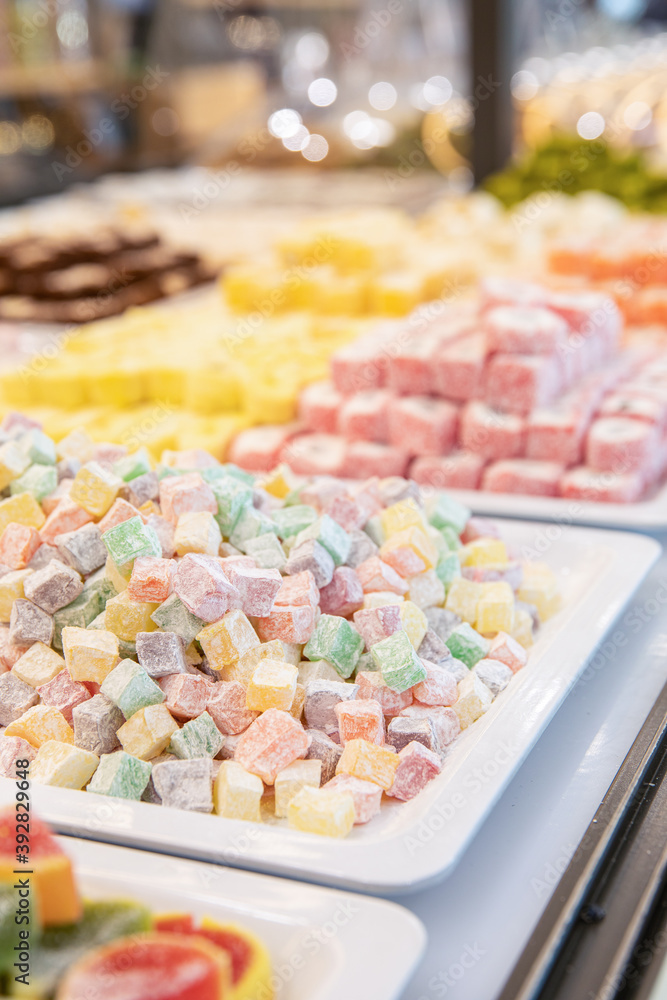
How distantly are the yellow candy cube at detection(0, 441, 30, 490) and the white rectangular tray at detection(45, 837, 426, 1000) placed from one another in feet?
1.79

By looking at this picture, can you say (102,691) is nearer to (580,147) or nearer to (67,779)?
(67,779)

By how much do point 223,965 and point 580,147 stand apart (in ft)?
11.1

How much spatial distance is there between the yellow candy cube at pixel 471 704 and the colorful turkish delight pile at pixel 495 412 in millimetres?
678

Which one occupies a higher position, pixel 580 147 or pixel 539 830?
pixel 580 147

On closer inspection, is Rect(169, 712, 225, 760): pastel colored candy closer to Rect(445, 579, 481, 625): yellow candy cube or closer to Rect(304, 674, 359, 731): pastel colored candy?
Rect(304, 674, 359, 731): pastel colored candy

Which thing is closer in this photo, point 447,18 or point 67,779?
point 67,779

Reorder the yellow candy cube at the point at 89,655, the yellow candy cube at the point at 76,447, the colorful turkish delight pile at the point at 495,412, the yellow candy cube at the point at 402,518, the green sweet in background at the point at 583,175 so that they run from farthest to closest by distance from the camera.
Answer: the green sweet in background at the point at 583,175
the colorful turkish delight pile at the point at 495,412
the yellow candy cube at the point at 76,447
the yellow candy cube at the point at 402,518
the yellow candy cube at the point at 89,655

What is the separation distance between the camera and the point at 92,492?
1.19 metres

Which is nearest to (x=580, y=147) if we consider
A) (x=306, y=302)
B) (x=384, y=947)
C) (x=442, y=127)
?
(x=442, y=127)

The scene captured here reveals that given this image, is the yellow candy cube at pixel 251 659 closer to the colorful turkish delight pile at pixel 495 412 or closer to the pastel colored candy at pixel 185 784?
the pastel colored candy at pixel 185 784

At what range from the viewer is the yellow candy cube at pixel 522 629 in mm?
1229

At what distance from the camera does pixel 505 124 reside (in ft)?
12.0

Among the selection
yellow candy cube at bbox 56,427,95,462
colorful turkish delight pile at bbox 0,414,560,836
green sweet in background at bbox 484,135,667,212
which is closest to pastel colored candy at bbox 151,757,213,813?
Answer: colorful turkish delight pile at bbox 0,414,560,836

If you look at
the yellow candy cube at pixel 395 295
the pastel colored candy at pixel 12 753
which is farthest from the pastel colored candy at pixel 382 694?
the yellow candy cube at pixel 395 295
